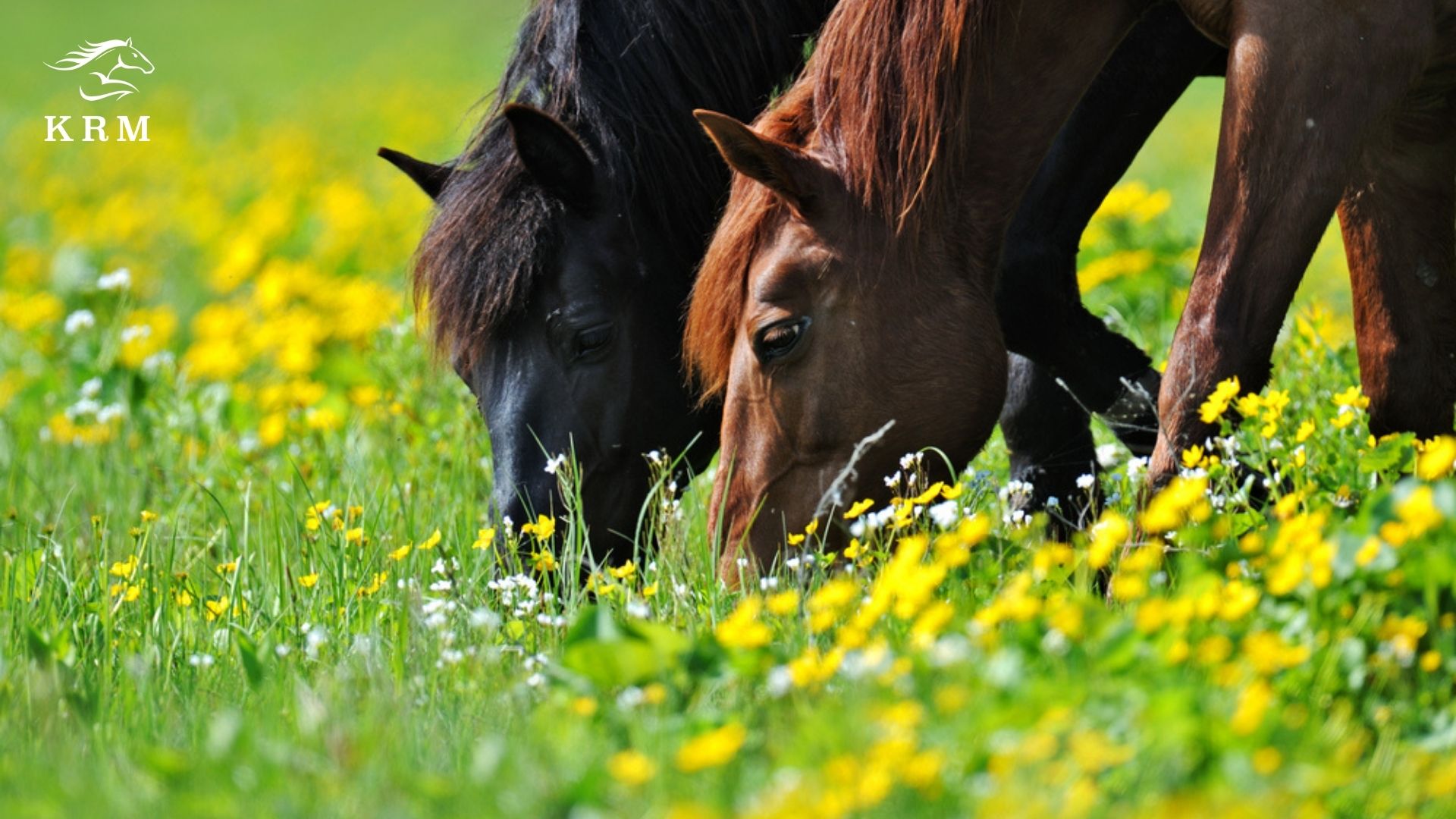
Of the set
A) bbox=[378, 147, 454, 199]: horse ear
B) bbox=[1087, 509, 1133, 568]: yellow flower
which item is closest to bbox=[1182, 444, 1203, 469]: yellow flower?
bbox=[1087, 509, 1133, 568]: yellow flower

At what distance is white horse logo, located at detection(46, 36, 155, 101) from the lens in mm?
6258

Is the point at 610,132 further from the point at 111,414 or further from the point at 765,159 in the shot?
the point at 111,414

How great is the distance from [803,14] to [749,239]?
41.3 inches

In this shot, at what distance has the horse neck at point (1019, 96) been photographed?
3.47 meters

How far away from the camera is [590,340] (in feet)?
12.8

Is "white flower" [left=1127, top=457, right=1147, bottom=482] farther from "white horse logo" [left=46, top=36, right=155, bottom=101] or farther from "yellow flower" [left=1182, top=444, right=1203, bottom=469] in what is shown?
"white horse logo" [left=46, top=36, right=155, bottom=101]

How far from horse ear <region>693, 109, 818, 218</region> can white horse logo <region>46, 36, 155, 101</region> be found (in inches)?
123

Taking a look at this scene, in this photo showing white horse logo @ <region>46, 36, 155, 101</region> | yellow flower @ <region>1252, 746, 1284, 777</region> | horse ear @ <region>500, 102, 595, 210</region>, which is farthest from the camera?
white horse logo @ <region>46, 36, 155, 101</region>

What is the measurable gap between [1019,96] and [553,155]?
3.64ft

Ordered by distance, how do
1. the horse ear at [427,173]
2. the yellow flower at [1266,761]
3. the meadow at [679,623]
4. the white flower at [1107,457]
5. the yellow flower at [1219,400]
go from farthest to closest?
the white flower at [1107,457] → the horse ear at [427,173] → the yellow flower at [1219,400] → the meadow at [679,623] → the yellow flower at [1266,761]

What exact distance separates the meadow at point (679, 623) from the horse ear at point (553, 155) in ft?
2.62

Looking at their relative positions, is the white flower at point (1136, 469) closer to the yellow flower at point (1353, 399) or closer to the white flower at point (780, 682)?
the yellow flower at point (1353, 399)

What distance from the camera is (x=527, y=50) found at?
416 centimetres

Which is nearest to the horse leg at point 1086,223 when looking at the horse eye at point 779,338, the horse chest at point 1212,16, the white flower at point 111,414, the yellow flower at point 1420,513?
the horse chest at point 1212,16
